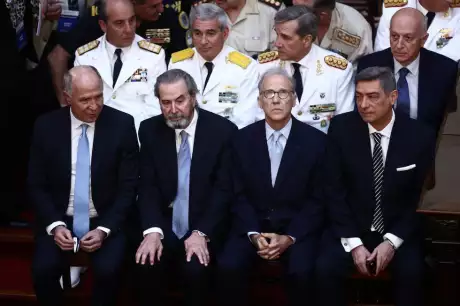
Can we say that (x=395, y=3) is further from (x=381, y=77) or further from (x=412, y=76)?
(x=381, y=77)

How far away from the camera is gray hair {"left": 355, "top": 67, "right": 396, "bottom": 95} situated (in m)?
4.69

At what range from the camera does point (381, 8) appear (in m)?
6.16

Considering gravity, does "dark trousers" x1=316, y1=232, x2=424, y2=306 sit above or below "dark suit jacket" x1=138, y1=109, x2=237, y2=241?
below

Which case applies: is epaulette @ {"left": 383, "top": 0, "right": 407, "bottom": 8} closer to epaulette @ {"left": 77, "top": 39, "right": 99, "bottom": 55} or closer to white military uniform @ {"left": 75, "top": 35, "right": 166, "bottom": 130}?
white military uniform @ {"left": 75, "top": 35, "right": 166, "bottom": 130}

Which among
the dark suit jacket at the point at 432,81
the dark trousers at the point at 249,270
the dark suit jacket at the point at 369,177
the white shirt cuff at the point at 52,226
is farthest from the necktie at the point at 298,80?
the white shirt cuff at the point at 52,226

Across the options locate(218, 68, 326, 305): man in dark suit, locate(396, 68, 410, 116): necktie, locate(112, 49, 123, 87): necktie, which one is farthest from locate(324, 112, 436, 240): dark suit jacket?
locate(112, 49, 123, 87): necktie

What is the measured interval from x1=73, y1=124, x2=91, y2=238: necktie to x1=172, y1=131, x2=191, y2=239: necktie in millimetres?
450

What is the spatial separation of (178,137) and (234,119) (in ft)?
1.69

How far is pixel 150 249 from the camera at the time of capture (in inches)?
185

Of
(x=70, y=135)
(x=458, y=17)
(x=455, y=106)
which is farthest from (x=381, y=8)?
(x=70, y=135)

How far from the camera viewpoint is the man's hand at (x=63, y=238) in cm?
473

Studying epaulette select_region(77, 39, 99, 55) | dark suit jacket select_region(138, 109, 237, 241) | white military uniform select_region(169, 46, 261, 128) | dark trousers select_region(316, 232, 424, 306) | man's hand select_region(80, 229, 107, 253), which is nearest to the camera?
dark trousers select_region(316, 232, 424, 306)

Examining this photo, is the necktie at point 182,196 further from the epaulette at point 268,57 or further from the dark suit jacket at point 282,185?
the epaulette at point 268,57

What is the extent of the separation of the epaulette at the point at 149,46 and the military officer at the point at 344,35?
95cm
